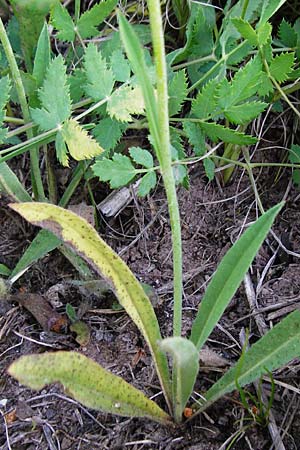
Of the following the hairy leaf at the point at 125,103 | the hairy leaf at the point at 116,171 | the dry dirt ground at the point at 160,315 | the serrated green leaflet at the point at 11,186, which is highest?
the hairy leaf at the point at 125,103

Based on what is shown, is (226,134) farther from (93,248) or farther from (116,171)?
(93,248)

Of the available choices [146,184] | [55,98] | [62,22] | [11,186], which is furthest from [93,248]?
[62,22]

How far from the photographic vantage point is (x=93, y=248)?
1.04m

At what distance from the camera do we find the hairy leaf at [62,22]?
4.17 feet

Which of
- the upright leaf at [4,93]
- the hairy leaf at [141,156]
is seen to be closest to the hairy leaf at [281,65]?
the hairy leaf at [141,156]

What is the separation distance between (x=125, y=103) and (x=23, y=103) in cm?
25

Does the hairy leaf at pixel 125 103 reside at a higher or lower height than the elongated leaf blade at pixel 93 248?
higher

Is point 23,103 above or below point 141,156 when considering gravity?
above

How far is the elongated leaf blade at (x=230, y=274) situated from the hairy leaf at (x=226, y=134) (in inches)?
9.9

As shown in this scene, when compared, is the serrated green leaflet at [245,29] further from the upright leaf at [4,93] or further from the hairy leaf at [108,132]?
the upright leaf at [4,93]

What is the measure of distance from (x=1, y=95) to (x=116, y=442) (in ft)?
2.29

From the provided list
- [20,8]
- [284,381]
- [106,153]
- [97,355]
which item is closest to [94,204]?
[106,153]

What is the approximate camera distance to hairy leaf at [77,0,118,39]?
4.16 ft

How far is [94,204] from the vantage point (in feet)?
4.75
